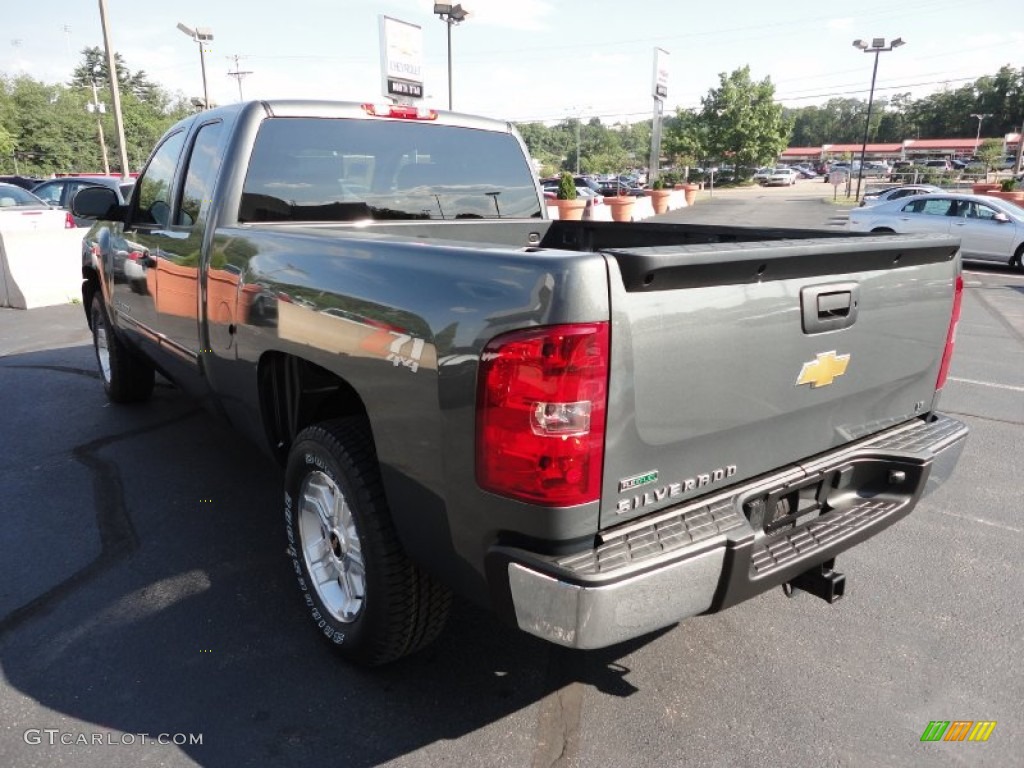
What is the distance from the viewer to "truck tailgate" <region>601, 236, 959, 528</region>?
1852 mm

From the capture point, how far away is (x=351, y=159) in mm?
3609

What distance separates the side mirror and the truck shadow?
71.2 inches

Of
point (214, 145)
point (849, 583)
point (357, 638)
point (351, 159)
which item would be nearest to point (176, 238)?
point (214, 145)

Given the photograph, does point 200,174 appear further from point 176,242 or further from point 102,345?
point 102,345

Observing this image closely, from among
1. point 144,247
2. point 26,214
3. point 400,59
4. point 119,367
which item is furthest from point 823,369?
point 400,59

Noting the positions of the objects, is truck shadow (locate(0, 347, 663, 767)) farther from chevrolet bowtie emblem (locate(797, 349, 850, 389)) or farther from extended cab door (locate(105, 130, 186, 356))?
Result: chevrolet bowtie emblem (locate(797, 349, 850, 389))

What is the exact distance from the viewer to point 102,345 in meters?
5.95

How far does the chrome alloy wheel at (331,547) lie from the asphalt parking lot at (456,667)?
0.23m

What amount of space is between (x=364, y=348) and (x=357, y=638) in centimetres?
103

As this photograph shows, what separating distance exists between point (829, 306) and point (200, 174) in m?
2.97

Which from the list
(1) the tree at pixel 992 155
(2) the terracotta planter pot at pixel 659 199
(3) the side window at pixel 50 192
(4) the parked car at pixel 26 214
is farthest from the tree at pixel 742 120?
(4) the parked car at pixel 26 214

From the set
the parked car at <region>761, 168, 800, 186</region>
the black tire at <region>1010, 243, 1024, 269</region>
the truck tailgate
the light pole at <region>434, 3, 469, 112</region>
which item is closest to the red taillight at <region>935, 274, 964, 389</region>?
the truck tailgate

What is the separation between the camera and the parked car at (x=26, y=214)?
39.6ft

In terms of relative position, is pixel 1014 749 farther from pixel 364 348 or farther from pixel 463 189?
pixel 463 189
